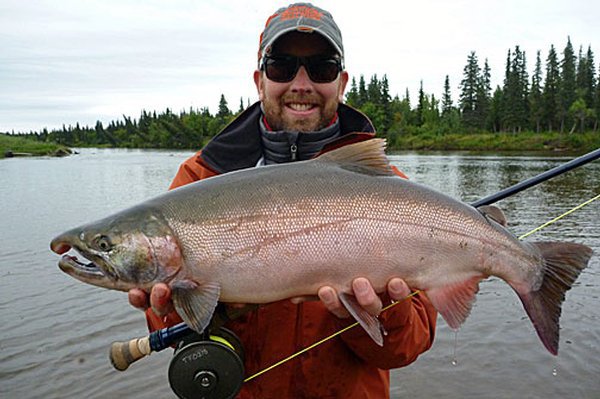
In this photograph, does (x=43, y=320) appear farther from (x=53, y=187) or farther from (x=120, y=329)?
(x=53, y=187)

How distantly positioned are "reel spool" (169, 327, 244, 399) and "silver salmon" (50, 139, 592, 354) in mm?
315

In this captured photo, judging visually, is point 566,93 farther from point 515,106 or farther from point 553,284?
point 553,284

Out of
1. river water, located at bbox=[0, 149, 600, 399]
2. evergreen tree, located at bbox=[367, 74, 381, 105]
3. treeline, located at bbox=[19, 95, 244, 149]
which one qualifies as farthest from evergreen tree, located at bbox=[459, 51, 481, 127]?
river water, located at bbox=[0, 149, 600, 399]

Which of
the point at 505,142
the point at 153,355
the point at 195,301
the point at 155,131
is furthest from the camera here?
the point at 155,131

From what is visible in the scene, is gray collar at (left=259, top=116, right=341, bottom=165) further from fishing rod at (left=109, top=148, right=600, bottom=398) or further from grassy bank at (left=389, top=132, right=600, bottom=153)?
grassy bank at (left=389, top=132, right=600, bottom=153)

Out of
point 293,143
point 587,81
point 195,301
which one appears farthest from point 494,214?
point 587,81

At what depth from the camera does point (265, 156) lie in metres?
3.16

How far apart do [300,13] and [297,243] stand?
1602mm

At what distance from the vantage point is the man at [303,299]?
8.32 ft

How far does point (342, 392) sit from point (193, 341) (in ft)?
2.66

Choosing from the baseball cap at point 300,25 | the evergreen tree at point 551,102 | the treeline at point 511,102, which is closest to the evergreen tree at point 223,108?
the treeline at point 511,102

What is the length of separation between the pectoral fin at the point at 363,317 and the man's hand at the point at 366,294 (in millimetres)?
23

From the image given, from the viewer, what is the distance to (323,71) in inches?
123

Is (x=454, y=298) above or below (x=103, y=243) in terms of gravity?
below
